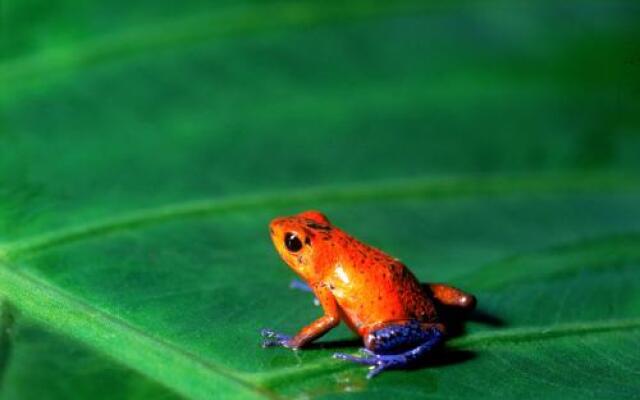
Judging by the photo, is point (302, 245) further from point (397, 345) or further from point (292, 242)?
point (397, 345)

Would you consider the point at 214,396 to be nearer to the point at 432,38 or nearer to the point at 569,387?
the point at 569,387

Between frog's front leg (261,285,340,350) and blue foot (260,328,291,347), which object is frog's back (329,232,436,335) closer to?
frog's front leg (261,285,340,350)

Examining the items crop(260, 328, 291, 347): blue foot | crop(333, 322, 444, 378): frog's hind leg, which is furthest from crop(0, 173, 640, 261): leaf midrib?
crop(333, 322, 444, 378): frog's hind leg

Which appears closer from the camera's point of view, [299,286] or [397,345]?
[397,345]

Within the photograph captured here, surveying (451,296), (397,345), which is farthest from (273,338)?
(451,296)

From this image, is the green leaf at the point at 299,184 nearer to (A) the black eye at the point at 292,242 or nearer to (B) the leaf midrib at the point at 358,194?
(B) the leaf midrib at the point at 358,194

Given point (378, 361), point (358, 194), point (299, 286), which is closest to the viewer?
point (378, 361)
